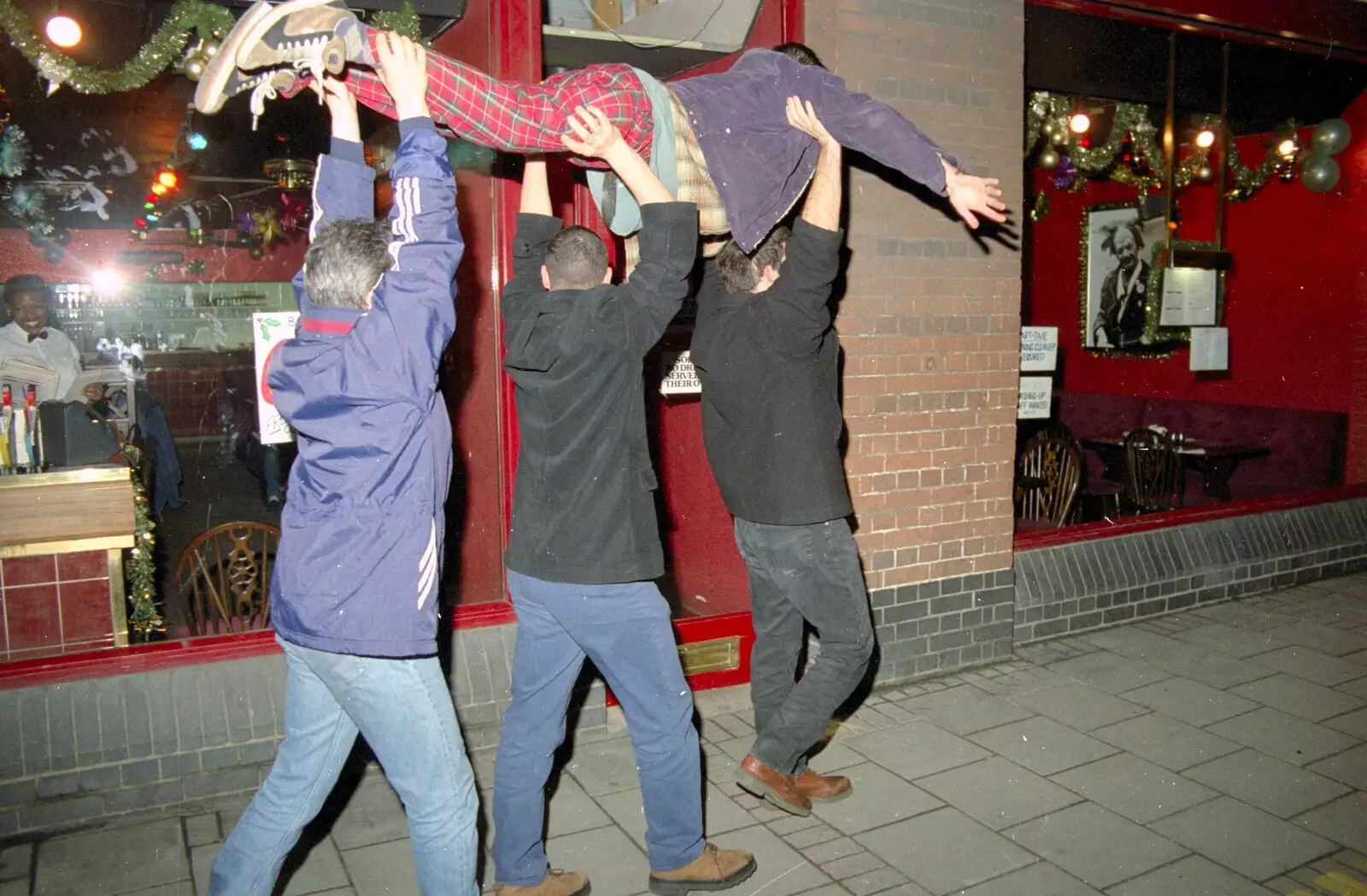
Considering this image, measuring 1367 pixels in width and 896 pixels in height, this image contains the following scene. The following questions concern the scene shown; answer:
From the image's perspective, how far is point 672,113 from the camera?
2812 millimetres

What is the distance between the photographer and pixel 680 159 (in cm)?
287

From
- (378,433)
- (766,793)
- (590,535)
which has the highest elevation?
(378,433)

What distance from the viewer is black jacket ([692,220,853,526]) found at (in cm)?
340

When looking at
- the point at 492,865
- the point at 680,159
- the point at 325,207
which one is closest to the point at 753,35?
the point at 680,159

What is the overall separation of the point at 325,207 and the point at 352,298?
0.47 m

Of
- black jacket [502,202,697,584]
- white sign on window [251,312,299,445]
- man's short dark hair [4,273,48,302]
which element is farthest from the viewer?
man's short dark hair [4,273,48,302]

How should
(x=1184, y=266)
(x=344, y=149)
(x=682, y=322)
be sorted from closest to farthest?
(x=344, y=149) → (x=682, y=322) → (x=1184, y=266)

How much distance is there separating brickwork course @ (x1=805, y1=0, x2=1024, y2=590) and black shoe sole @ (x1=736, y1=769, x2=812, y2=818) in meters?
1.52

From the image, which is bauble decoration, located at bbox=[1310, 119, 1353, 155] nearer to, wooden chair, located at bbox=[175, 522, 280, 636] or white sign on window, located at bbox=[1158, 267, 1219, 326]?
white sign on window, located at bbox=[1158, 267, 1219, 326]

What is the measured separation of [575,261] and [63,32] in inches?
96.1

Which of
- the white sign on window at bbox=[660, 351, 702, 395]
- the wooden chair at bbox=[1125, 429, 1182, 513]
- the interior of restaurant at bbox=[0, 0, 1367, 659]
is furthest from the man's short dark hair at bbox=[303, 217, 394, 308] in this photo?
the wooden chair at bbox=[1125, 429, 1182, 513]

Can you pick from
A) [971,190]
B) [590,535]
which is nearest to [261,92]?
[590,535]

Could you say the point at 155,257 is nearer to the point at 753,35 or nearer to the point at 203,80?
A: the point at 753,35

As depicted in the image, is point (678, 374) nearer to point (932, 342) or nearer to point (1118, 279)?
point (932, 342)
